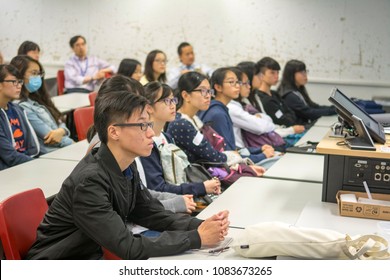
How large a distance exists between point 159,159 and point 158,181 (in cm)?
13

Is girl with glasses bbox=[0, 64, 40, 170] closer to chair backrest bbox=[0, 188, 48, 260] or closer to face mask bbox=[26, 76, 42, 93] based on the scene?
face mask bbox=[26, 76, 42, 93]

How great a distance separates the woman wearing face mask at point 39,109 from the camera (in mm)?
4020

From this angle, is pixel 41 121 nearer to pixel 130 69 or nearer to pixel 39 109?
pixel 39 109

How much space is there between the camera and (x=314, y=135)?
441 centimetres

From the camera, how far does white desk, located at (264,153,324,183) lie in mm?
2961

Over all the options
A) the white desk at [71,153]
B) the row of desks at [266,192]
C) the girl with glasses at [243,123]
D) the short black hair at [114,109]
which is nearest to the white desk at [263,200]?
the row of desks at [266,192]

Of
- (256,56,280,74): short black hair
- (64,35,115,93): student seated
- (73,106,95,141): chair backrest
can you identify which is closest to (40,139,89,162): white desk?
(73,106,95,141): chair backrest

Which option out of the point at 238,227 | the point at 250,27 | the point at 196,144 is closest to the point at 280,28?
the point at 250,27

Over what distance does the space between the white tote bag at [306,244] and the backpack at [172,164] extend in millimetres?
1133

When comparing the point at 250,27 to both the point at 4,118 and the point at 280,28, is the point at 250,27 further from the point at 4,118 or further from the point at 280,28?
the point at 4,118

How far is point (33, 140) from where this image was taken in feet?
12.3

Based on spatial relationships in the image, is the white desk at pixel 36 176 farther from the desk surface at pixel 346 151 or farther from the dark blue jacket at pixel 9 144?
the desk surface at pixel 346 151

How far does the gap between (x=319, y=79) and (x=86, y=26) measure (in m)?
3.42

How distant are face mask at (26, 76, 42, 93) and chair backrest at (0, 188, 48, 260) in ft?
7.26
